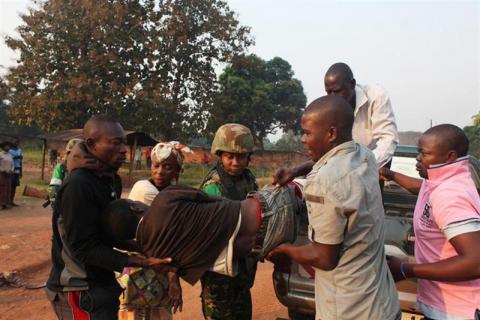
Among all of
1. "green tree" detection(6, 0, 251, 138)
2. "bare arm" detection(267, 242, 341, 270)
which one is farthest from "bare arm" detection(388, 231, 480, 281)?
"green tree" detection(6, 0, 251, 138)

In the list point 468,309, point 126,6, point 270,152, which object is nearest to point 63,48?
point 126,6

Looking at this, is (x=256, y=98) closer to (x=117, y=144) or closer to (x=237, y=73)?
(x=237, y=73)

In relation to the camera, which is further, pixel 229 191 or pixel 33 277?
pixel 33 277

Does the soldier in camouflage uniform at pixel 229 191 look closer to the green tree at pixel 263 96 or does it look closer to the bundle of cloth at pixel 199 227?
the bundle of cloth at pixel 199 227

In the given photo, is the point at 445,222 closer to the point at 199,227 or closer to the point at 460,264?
the point at 460,264

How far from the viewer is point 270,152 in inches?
1176

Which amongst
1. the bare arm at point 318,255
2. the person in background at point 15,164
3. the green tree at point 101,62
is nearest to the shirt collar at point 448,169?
the bare arm at point 318,255

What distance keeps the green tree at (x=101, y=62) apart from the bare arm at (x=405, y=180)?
1688 centimetres

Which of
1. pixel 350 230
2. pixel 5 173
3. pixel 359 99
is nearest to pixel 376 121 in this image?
pixel 359 99

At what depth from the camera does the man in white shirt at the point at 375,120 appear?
3.03 m

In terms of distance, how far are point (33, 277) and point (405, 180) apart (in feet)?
16.6

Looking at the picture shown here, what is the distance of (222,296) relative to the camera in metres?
2.64

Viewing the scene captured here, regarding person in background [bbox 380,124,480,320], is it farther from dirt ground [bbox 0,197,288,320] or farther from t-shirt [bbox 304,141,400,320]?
dirt ground [bbox 0,197,288,320]

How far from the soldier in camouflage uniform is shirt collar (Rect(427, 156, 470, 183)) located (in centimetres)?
114
